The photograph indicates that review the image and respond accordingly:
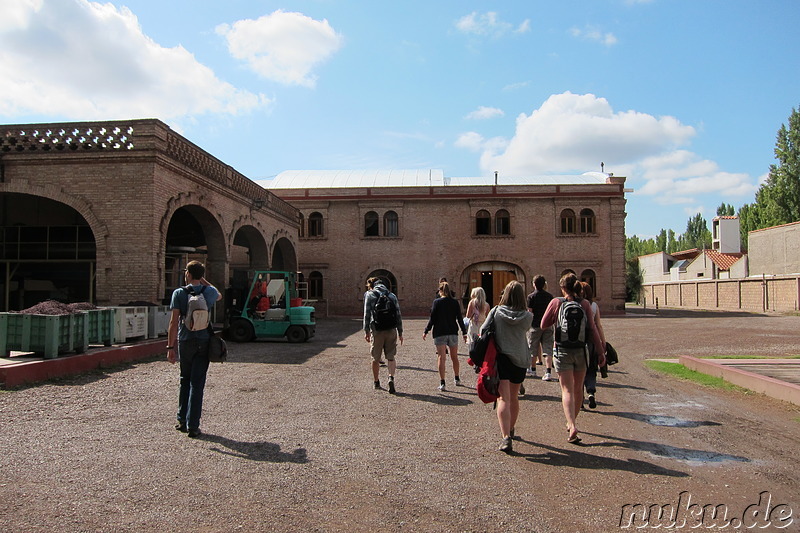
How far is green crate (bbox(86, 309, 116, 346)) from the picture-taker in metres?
10.3

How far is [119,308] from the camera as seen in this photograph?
1130cm

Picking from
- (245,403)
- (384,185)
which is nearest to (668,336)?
(245,403)

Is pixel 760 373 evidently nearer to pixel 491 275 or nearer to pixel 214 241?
pixel 214 241

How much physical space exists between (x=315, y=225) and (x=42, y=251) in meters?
17.1

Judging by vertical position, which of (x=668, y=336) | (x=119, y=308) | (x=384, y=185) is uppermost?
(x=384, y=185)

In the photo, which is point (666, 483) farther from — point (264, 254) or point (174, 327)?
point (264, 254)

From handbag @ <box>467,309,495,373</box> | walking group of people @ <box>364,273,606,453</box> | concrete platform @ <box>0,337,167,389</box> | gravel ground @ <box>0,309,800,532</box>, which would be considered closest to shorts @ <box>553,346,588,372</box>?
walking group of people @ <box>364,273,606,453</box>

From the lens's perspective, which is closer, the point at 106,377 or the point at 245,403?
the point at 245,403

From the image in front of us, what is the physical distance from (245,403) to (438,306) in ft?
10.3

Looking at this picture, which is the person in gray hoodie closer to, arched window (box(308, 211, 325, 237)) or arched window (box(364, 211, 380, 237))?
arched window (box(364, 211, 380, 237))

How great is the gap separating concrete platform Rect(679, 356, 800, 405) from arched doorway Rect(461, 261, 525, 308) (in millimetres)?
20757

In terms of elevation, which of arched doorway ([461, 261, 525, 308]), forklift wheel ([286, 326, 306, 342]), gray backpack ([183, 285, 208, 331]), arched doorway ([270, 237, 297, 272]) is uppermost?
arched doorway ([270, 237, 297, 272])

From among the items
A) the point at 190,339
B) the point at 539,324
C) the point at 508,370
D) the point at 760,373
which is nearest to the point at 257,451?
the point at 190,339

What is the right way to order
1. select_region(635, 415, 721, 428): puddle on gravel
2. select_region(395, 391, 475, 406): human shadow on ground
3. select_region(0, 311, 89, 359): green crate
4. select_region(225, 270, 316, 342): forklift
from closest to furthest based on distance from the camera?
select_region(635, 415, 721, 428): puddle on gravel → select_region(395, 391, 475, 406): human shadow on ground → select_region(0, 311, 89, 359): green crate → select_region(225, 270, 316, 342): forklift
